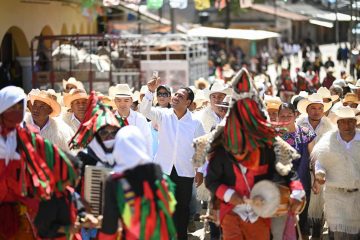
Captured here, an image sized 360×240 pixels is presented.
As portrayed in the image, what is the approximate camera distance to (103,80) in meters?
19.2

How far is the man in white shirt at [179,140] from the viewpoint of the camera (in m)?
9.55

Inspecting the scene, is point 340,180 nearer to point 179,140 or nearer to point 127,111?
point 179,140

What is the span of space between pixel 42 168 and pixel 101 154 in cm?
66

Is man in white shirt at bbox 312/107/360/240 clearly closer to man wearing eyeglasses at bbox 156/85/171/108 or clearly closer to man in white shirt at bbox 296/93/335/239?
man in white shirt at bbox 296/93/335/239

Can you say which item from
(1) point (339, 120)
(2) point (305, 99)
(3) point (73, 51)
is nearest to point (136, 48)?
(3) point (73, 51)

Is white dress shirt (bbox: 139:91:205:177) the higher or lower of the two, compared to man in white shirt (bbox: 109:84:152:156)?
lower

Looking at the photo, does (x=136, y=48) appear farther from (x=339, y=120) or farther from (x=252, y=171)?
(x=252, y=171)

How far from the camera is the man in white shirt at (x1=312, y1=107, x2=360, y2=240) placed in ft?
28.6

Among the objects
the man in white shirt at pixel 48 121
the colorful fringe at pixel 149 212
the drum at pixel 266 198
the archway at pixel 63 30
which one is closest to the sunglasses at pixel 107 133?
the colorful fringe at pixel 149 212

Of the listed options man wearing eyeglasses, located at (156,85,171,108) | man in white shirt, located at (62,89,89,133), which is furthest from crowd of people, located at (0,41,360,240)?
man wearing eyeglasses, located at (156,85,171,108)

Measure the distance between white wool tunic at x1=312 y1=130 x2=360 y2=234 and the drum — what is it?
6.88 ft

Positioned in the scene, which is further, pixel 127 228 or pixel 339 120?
pixel 339 120

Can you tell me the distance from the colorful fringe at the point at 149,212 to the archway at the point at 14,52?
15.7 metres

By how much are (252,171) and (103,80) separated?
12600 mm
